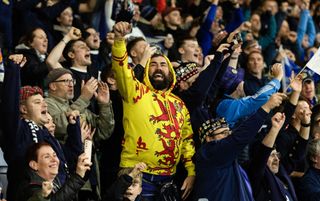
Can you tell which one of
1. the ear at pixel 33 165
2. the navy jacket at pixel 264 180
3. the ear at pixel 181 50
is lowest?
the navy jacket at pixel 264 180

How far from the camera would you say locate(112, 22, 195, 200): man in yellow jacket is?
8.15m

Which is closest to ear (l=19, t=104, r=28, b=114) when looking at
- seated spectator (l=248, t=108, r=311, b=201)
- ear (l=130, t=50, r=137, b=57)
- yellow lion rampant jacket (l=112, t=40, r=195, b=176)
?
yellow lion rampant jacket (l=112, t=40, r=195, b=176)

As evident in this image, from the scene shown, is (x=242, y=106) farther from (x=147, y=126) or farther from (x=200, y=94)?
(x=147, y=126)

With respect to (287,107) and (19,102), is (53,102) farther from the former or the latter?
(287,107)

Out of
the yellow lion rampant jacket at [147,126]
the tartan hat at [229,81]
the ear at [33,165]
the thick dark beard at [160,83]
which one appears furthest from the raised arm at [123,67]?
the tartan hat at [229,81]

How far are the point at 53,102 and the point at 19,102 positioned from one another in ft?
3.45

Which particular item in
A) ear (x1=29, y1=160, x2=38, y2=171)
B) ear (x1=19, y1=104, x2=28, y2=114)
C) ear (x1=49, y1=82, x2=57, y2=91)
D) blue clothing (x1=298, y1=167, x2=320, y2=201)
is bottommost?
blue clothing (x1=298, y1=167, x2=320, y2=201)

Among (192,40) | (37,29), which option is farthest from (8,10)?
(192,40)

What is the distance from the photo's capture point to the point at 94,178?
8.60m

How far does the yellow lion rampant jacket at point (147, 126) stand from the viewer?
8.15 m

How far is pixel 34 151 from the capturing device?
23.9 ft

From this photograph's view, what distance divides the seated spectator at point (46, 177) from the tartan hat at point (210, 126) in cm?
146

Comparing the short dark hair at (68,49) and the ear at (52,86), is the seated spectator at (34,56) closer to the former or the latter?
the short dark hair at (68,49)

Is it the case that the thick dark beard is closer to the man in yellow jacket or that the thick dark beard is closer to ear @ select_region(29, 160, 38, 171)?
the man in yellow jacket
